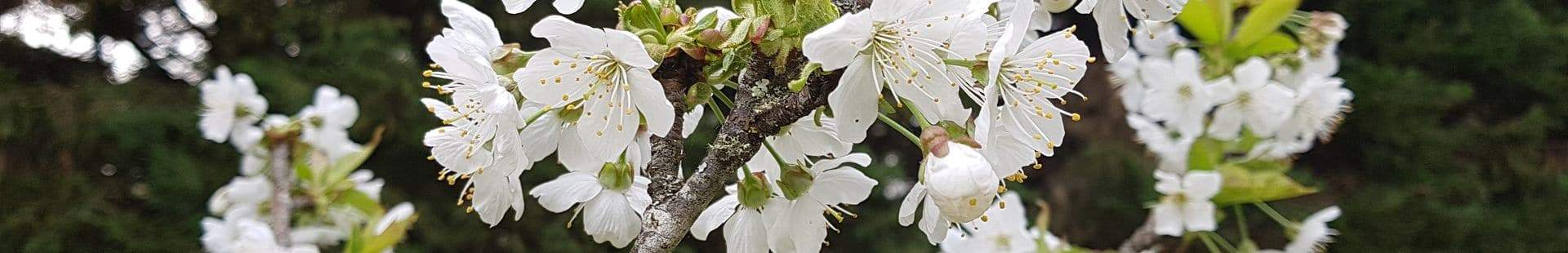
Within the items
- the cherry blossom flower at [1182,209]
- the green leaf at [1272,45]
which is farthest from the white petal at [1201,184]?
the green leaf at [1272,45]

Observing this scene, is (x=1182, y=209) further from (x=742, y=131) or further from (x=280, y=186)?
(x=280, y=186)

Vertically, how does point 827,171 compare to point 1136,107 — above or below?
above

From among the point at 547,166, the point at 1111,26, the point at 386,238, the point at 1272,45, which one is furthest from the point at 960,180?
the point at 547,166

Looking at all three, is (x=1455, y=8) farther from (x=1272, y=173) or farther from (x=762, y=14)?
(x=762, y=14)

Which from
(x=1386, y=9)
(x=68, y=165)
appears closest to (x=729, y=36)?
(x=68, y=165)

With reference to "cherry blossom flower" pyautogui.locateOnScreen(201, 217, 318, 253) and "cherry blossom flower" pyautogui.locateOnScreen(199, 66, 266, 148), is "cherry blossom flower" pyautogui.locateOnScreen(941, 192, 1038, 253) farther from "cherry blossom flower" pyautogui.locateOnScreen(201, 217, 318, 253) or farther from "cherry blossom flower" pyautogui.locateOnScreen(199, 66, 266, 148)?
"cherry blossom flower" pyautogui.locateOnScreen(199, 66, 266, 148)

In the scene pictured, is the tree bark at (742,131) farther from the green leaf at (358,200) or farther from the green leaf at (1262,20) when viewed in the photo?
the green leaf at (358,200)

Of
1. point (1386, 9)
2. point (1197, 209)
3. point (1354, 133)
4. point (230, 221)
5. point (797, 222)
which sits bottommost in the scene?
point (1354, 133)
